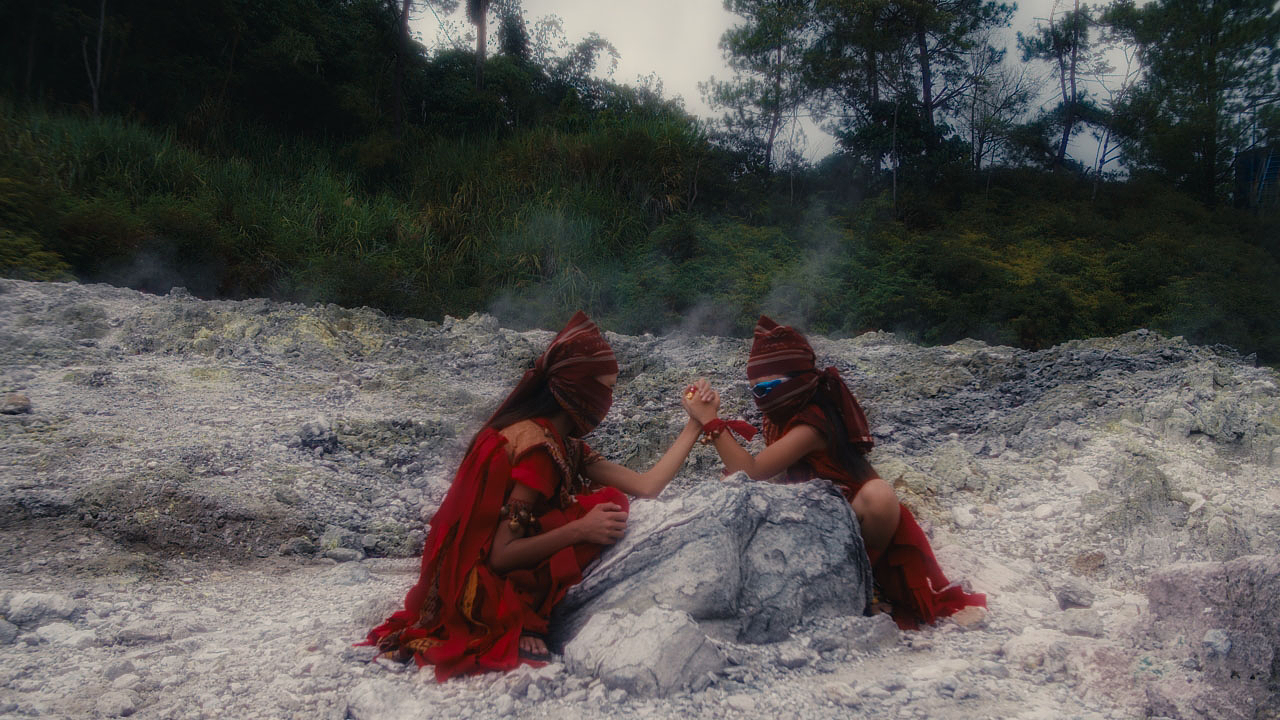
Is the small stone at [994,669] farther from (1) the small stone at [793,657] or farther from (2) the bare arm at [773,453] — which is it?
(2) the bare arm at [773,453]

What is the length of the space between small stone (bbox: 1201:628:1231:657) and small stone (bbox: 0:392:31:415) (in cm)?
586

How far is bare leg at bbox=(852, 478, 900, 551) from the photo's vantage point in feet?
8.61

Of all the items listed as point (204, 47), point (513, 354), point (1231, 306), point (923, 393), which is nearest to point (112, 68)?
point (204, 47)

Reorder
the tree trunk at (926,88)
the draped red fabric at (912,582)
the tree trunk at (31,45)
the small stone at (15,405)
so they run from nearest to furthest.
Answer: the draped red fabric at (912,582) < the small stone at (15,405) < the tree trunk at (31,45) < the tree trunk at (926,88)

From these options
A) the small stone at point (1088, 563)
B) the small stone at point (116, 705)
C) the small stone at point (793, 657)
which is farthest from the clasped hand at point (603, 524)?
the small stone at point (1088, 563)

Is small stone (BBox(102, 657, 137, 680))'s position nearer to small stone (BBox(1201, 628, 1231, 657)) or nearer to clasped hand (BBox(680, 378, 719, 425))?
clasped hand (BBox(680, 378, 719, 425))

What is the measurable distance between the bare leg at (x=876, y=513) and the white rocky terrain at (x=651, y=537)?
0.48ft

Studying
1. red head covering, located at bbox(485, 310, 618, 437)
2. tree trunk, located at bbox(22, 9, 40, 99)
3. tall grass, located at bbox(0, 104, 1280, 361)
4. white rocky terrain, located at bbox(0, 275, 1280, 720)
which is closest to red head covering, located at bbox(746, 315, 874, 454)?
white rocky terrain, located at bbox(0, 275, 1280, 720)

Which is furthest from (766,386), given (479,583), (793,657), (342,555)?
(342,555)

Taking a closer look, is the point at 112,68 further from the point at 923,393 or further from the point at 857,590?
the point at 857,590

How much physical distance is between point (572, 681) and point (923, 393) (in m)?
4.27

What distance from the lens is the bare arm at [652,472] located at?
2.58 metres

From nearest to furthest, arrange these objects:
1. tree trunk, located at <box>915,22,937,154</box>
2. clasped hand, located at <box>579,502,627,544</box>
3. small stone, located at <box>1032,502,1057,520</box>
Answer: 1. clasped hand, located at <box>579,502,627,544</box>
2. small stone, located at <box>1032,502,1057,520</box>
3. tree trunk, located at <box>915,22,937,154</box>

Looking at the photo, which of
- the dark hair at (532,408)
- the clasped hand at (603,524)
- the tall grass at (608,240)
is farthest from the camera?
the tall grass at (608,240)
